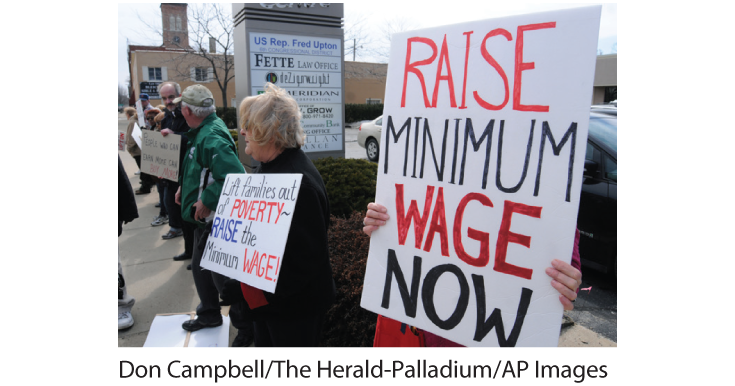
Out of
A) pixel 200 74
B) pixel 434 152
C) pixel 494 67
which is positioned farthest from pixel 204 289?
pixel 200 74

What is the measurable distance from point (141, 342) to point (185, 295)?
0.81 metres

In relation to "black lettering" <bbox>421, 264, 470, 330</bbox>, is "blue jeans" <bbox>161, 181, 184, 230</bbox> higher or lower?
lower

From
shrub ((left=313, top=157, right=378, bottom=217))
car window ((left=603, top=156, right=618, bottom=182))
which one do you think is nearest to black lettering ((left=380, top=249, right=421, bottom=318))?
shrub ((left=313, top=157, right=378, bottom=217))

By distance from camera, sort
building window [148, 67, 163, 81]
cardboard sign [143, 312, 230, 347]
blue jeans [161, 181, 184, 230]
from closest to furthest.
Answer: cardboard sign [143, 312, 230, 347] < blue jeans [161, 181, 184, 230] < building window [148, 67, 163, 81]

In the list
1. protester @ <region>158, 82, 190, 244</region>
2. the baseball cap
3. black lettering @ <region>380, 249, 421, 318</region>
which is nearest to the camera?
black lettering @ <region>380, 249, 421, 318</region>

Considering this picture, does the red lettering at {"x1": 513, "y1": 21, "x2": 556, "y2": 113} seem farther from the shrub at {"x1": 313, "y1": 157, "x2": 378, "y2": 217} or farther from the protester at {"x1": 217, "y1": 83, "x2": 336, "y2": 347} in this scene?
the shrub at {"x1": 313, "y1": 157, "x2": 378, "y2": 217}

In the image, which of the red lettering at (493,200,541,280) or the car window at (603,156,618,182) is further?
the car window at (603,156,618,182)

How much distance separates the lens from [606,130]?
458 centimetres

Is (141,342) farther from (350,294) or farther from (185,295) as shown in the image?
(350,294)

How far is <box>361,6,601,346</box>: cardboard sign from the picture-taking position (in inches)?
55.7

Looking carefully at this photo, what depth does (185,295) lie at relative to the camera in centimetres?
426

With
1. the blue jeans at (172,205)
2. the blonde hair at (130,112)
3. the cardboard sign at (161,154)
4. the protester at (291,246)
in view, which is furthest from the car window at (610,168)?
the blonde hair at (130,112)

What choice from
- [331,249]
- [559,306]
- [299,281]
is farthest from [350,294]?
[559,306]

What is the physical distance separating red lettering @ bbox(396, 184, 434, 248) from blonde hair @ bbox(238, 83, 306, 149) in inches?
27.1
